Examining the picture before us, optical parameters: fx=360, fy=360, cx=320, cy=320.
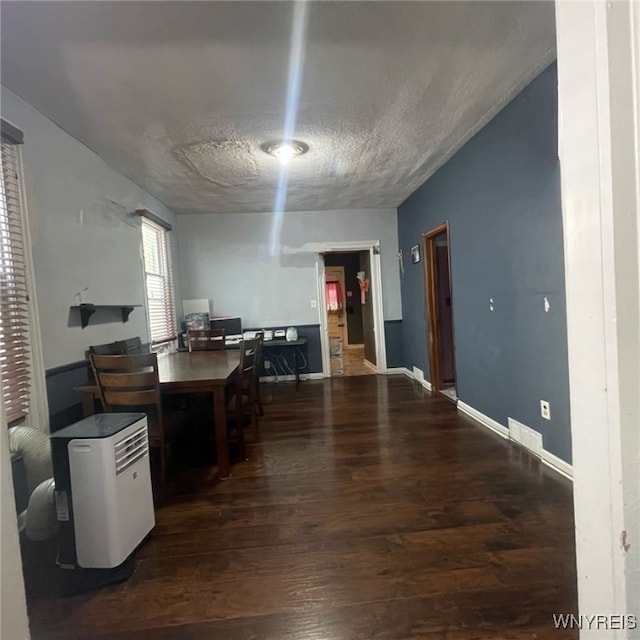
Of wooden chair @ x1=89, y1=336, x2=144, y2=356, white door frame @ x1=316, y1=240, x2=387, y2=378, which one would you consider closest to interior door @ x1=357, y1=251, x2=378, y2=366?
white door frame @ x1=316, y1=240, x2=387, y2=378

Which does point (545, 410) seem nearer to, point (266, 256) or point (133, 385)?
point (133, 385)

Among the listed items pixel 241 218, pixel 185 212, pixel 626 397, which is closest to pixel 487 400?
pixel 626 397

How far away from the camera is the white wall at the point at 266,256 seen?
515 cm

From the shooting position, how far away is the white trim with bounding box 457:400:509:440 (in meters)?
2.87

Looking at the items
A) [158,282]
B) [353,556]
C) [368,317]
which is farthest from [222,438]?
[368,317]

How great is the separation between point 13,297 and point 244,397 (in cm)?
177

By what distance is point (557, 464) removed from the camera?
2266mm

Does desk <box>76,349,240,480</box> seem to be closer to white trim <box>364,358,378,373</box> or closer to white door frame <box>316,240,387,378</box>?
white door frame <box>316,240,387,378</box>

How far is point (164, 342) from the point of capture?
4297 mm

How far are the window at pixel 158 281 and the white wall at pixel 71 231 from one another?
451 millimetres

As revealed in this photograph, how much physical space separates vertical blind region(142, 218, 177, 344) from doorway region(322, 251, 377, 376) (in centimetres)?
281

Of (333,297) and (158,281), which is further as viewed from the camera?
(333,297)

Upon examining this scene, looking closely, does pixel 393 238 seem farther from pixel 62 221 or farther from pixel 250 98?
pixel 62 221

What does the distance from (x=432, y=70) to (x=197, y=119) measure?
1536 millimetres
